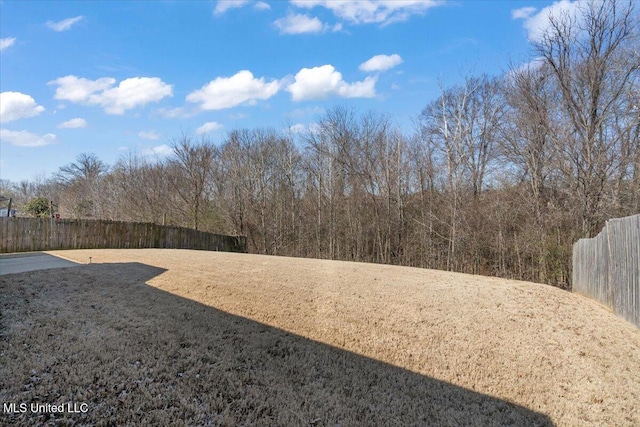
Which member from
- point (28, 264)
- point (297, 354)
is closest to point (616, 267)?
point (297, 354)

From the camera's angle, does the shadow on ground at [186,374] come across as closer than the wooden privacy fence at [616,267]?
Yes

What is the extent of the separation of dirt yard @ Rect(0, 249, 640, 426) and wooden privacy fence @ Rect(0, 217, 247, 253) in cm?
761

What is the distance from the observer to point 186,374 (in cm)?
355

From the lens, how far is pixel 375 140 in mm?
19297

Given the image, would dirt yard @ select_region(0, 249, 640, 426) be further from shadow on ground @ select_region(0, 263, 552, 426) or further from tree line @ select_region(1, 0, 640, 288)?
tree line @ select_region(1, 0, 640, 288)

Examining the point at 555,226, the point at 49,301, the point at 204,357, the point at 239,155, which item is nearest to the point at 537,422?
the point at 204,357

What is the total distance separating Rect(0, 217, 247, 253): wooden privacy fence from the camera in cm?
1216

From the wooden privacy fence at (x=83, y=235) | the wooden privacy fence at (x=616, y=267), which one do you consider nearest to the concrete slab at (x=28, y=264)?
the wooden privacy fence at (x=83, y=235)

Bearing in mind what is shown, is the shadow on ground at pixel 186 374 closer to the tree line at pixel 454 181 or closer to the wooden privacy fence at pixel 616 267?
the wooden privacy fence at pixel 616 267

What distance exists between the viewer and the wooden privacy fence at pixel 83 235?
39.9 ft

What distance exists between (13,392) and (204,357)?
5.35 feet

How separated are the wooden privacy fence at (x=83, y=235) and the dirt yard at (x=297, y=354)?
761 centimetres

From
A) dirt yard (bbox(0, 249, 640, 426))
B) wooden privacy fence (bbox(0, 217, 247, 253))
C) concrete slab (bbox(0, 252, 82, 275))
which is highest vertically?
wooden privacy fence (bbox(0, 217, 247, 253))

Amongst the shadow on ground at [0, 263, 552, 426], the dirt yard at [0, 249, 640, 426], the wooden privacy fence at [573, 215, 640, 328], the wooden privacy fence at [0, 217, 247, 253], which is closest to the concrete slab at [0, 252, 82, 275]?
the dirt yard at [0, 249, 640, 426]
